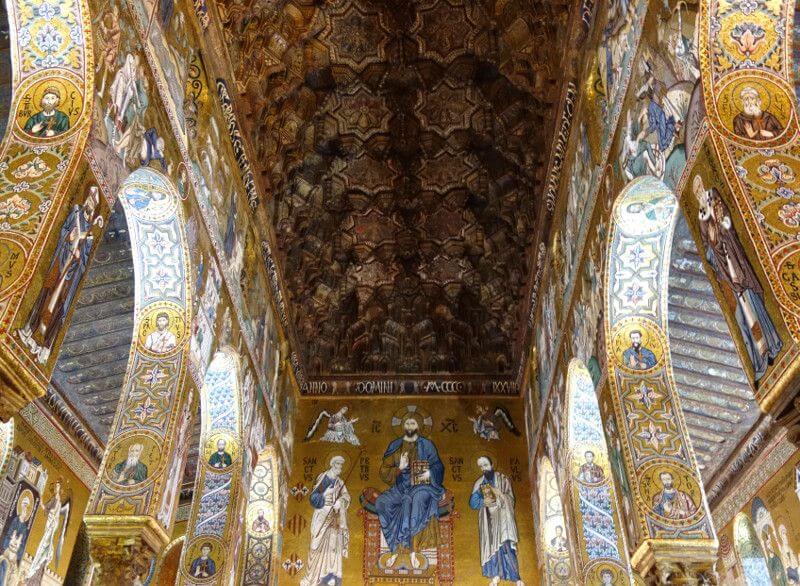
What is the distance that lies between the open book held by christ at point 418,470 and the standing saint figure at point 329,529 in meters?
1.30

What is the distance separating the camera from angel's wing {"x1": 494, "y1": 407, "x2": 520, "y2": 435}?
48.9 ft

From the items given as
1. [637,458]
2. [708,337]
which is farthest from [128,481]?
[708,337]

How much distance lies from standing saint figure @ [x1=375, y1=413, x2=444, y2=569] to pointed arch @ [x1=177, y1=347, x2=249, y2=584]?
362cm

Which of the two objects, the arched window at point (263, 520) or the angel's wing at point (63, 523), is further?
the arched window at point (263, 520)

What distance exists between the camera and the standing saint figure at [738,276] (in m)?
4.82

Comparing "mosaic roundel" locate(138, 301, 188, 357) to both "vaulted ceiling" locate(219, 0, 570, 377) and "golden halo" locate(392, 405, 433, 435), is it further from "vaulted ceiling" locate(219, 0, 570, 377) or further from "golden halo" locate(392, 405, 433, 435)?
"golden halo" locate(392, 405, 433, 435)

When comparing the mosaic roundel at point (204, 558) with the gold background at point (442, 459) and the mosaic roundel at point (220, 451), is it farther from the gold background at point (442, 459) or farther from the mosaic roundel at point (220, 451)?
the gold background at point (442, 459)

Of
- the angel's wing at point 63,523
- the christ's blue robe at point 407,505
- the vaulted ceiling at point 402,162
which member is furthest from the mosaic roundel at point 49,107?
the christ's blue robe at point 407,505

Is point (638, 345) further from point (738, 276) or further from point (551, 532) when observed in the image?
point (551, 532)

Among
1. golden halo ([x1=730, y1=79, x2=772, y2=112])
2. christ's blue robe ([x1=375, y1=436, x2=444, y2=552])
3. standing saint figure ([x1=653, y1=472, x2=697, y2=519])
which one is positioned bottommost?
standing saint figure ([x1=653, y1=472, x2=697, y2=519])

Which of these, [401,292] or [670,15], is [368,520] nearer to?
[401,292]

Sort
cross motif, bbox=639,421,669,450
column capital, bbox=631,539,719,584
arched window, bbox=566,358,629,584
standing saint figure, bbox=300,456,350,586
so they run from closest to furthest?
column capital, bbox=631,539,719,584, cross motif, bbox=639,421,669,450, arched window, bbox=566,358,629,584, standing saint figure, bbox=300,456,350,586

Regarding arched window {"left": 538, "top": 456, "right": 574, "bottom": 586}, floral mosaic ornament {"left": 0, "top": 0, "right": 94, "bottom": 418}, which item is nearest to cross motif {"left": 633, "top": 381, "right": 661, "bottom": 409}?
arched window {"left": 538, "top": 456, "right": 574, "bottom": 586}

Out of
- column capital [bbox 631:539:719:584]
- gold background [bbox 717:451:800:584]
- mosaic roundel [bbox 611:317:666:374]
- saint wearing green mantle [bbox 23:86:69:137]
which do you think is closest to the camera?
saint wearing green mantle [bbox 23:86:69:137]
